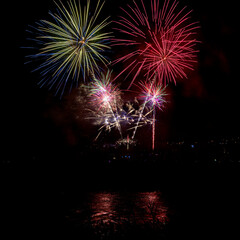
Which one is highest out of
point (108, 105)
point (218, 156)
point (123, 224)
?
point (108, 105)

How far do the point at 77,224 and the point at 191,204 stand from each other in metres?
2.97

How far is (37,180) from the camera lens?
931 centimetres

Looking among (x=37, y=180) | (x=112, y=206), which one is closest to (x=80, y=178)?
(x=37, y=180)

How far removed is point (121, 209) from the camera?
568cm

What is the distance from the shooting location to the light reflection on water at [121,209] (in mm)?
4676

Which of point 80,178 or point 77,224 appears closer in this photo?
point 77,224

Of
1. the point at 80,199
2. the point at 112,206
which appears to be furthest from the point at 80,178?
the point at 112,206

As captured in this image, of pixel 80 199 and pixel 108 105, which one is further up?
pixel 108 105

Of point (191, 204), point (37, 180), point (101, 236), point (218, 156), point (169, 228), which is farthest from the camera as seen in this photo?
point (218, 156)

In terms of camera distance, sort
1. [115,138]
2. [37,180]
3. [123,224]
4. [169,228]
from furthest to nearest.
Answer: [115,138], [37,180], [123,224], [169,228]

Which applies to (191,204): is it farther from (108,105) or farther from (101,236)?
(108,105)

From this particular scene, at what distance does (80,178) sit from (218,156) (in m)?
6.24

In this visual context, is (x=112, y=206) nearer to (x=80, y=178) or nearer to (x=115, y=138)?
(x=80, y=178)

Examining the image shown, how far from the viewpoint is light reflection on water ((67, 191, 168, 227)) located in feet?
15.3
